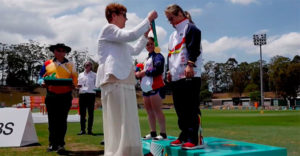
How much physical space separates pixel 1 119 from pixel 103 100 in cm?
475

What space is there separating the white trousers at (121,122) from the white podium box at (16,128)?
14.2ft

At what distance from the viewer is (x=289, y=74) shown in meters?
62.5

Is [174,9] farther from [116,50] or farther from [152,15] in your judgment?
[116,50]

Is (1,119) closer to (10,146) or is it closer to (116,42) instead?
(10,146)

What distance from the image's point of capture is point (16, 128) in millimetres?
7254

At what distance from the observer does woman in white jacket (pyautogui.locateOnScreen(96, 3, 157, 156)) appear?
3.52 m

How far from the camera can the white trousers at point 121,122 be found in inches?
138

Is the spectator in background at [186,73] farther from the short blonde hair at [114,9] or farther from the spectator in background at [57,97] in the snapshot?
the spectator in background at [57,97]

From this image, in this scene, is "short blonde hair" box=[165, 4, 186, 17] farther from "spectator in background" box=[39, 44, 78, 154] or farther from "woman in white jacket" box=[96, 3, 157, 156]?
"spectator in background" box=[39, 44, 78, 154]

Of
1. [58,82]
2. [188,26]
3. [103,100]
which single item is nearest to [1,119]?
[58,82]

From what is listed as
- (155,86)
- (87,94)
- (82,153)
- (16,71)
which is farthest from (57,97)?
(16,71)

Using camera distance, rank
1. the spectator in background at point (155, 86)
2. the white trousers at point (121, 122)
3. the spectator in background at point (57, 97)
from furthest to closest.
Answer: the spectator in background at point (57, 97) < the spectator in background at point (155, 86) < the white trousers at point (121, 122)

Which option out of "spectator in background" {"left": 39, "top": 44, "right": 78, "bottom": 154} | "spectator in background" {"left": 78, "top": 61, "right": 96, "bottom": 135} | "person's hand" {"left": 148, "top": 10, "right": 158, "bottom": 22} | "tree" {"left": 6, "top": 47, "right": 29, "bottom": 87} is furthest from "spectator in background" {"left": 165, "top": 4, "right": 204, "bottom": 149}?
"tree" {"left": 6, "top": 47, "right": 29, "bottom": 87}

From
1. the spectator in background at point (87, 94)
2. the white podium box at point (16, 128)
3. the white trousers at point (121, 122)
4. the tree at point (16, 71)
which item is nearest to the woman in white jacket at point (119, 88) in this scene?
the white trousers at point (121, 122)
